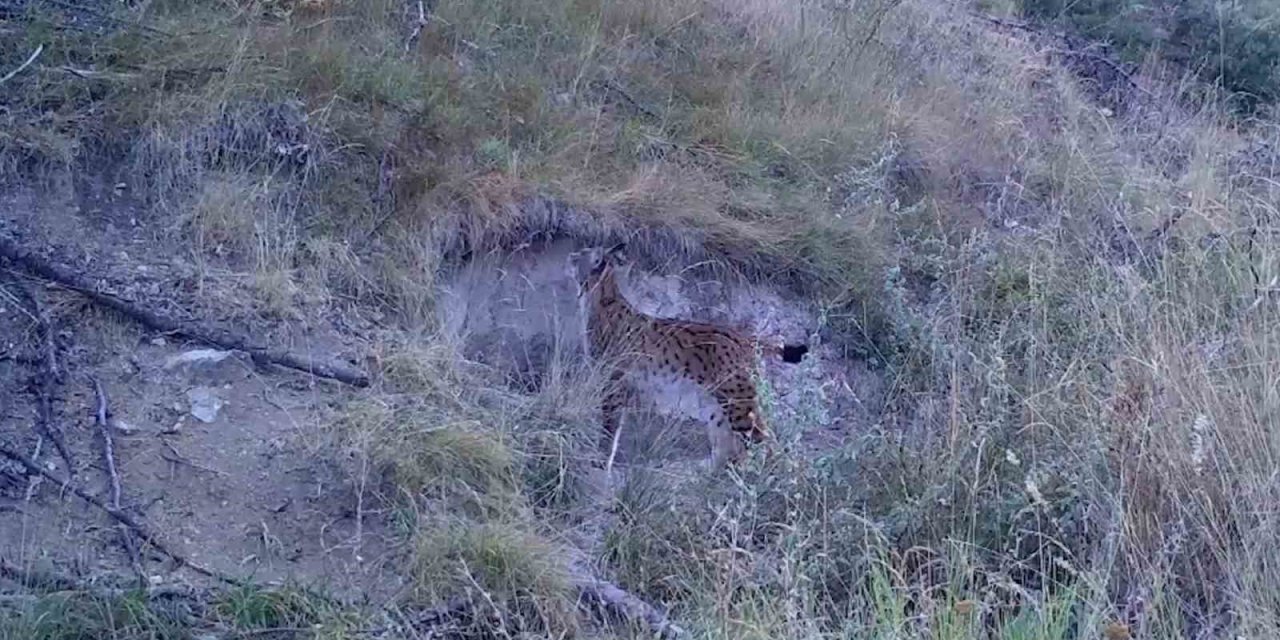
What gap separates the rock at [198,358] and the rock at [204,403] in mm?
110

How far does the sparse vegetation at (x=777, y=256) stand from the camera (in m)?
3.70

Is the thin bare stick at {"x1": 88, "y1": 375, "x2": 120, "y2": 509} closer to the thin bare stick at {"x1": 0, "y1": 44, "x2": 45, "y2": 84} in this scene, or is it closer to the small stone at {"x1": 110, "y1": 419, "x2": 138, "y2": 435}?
the small stone at {"x1": 110, "y1": 419, "x2": 138, "y2": 435}

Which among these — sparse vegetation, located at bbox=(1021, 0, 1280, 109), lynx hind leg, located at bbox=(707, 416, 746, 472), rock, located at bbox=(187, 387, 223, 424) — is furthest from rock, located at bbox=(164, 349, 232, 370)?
sparse vegetation, located at bbox=(1021, 0, 1280, 109)

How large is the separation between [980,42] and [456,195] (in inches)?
152

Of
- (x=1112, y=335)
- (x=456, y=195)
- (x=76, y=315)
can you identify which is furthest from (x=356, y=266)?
(x=1112, y=335)

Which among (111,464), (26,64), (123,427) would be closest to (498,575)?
(111,464)

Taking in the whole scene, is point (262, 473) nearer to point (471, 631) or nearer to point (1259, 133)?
point (471, 631)

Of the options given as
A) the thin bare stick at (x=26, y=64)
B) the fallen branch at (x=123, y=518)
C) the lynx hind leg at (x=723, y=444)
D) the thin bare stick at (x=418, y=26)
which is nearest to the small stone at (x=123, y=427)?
the fallen branch at (x=123, y=518)

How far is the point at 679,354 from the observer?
5.25 meters

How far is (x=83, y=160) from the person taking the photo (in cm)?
502

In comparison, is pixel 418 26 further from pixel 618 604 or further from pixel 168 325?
pixel 618 604

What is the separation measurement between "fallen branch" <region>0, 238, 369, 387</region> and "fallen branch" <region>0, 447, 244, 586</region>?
716 millimetres

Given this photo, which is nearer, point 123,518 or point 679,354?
point 123,518

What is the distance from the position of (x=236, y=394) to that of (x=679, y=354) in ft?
5.50
